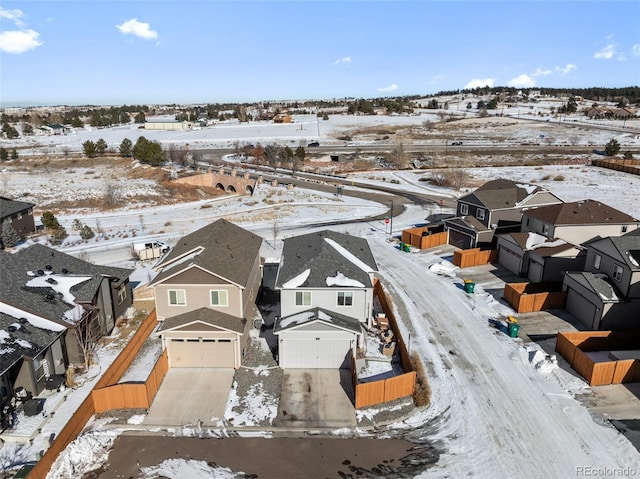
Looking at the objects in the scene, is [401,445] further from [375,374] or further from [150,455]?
[150,455]

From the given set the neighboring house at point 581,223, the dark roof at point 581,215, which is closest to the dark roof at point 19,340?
the neighboring house at point 581,223

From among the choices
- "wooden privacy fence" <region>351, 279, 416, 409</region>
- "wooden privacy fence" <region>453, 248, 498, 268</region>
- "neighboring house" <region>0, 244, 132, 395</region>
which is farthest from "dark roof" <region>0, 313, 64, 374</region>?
"wooden privacy fence" <region>453, 248, 498, 268</region>

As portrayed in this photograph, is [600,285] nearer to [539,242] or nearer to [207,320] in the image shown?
[539,242]

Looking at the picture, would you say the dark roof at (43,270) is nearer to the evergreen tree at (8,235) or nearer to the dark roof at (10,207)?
the evergreen tree at (8,235)

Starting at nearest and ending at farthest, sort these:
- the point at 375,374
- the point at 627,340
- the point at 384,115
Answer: the point at 375,374
the point at 627,340
the point at 384,115

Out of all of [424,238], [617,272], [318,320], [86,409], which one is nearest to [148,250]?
[86,409]

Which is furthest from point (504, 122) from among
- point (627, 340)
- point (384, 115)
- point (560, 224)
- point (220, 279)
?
point (220, 279)

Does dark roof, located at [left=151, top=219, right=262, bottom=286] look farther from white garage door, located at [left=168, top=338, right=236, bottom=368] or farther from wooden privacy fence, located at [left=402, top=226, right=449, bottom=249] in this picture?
wooden privacy fence, located at [left=402, top=226, right=449, bottom=249]
